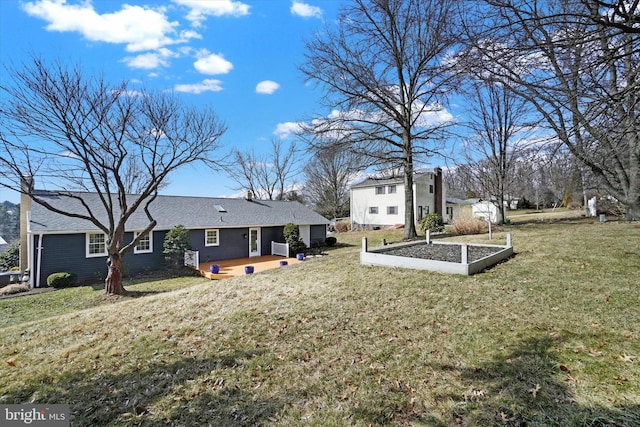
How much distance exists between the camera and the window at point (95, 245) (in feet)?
46.1

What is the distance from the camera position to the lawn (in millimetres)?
3113

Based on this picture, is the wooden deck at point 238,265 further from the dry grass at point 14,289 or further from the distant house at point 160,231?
the dry grass at point 14,289

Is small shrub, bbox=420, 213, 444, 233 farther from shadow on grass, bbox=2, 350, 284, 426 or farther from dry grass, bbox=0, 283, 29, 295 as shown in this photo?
dry grass, bbox=0, 283, 29, 295

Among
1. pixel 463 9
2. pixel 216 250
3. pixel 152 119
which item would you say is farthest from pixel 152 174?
pixel 463 9

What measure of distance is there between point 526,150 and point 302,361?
578 cm

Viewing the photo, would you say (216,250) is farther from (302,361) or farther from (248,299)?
(302,361)

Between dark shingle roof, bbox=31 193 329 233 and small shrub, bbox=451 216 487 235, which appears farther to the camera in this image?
small shrub, bbox=451 216 487 235

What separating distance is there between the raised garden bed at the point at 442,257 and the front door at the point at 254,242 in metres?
10.6

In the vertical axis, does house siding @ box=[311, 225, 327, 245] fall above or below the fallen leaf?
above

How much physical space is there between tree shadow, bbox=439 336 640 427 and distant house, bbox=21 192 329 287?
15754mm

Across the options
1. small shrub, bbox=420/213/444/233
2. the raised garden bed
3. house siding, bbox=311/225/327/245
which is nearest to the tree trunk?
the raised garden bed

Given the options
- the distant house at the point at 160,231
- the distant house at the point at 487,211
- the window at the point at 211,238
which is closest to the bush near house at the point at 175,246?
the distant house at the point at 160,231

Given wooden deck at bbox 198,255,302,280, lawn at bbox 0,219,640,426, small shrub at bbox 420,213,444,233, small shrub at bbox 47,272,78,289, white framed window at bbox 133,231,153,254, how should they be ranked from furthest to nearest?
→ small shrub at bbox 420,213,444,233 < white framed window at bbox 133,231,153,254 < wooden deck at bbox 198,255,302,280 < small shrub at bbox 47,272,78,289 < lawn at bbox 0,219,640,426

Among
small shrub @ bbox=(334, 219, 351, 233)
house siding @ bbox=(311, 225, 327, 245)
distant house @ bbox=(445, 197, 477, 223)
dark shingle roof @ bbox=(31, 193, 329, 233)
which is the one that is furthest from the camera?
distant house @ bbox=(445, 197, 477, 223)
